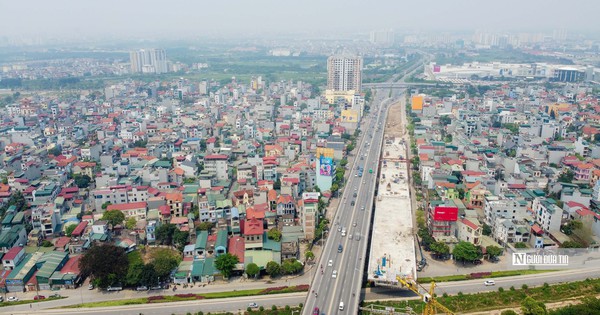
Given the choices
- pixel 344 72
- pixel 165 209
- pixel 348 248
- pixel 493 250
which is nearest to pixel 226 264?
pixel 348 248

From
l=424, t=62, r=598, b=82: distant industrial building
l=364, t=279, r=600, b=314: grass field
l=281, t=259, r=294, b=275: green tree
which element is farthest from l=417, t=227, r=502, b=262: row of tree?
l=424, t=62, r=598, b=82: distant industrial building

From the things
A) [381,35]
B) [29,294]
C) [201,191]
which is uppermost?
[381,35]

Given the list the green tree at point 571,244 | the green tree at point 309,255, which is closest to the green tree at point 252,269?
the green tree at point 309,255

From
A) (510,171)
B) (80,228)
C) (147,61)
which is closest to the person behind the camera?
(80,228)

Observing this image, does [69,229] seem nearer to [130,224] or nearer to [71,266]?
[130,224]

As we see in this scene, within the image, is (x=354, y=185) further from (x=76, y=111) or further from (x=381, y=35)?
(x=381, y=35)

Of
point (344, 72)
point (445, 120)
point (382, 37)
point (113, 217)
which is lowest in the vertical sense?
point (113, 217)

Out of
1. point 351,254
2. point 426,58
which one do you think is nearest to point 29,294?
point 351,254
